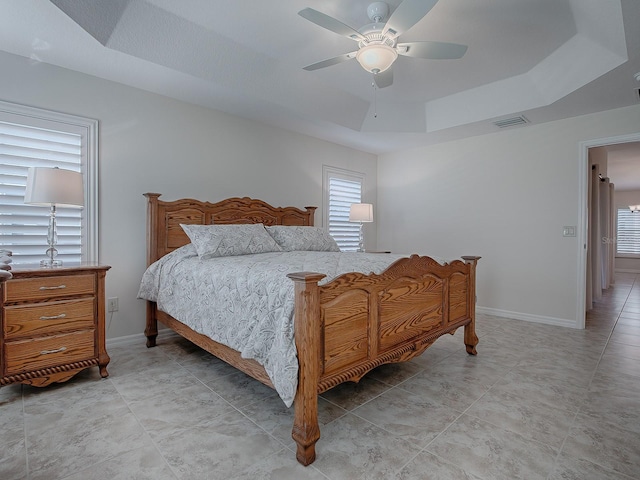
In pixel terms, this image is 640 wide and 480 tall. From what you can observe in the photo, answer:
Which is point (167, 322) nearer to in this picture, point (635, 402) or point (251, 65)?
point (251, 65)

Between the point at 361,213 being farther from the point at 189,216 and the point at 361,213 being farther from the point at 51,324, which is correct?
the point at 51,324

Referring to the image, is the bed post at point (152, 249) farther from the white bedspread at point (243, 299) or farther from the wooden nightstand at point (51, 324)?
the wooden nightstand at point (51, 324)

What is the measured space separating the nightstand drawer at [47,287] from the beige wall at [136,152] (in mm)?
774

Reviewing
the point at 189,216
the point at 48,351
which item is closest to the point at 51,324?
the point at 48,351

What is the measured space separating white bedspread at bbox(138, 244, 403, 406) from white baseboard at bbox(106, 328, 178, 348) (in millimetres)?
513

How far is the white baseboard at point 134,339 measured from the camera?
10.5ft

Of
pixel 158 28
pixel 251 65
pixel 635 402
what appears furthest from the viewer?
pixel 251 65

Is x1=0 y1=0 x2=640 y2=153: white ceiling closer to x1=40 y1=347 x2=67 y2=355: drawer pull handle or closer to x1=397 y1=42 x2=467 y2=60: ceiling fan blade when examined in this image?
x1=397 y1=42 x2=467 y2=60: ceiling fan blade

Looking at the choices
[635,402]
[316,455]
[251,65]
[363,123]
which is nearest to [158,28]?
[251,65]

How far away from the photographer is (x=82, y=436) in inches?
71.2

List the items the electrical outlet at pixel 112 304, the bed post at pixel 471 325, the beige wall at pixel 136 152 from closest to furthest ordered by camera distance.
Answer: the beige wall at pixel 136 152 → the bed post at pixel 471 325 → the electrical outlet at pixel 112 304

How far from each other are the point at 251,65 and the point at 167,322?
2.52 metres

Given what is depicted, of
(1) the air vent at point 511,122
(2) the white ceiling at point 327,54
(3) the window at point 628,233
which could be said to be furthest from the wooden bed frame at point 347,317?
(3) the window at point 628,233

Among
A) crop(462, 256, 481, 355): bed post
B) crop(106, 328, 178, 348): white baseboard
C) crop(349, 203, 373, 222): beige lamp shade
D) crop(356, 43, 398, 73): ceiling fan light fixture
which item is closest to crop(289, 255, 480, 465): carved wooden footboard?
crop(462, 256, 481, 355): bed post
